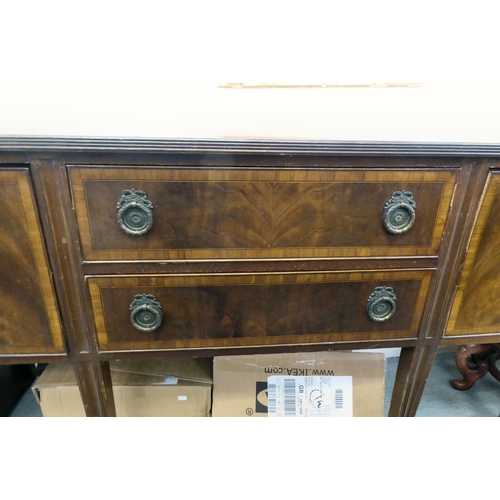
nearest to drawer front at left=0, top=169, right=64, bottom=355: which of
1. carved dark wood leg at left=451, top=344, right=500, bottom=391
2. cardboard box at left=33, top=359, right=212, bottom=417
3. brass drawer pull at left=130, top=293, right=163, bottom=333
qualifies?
brass drawer pull at left=130, top=293, right=163, bottom=333

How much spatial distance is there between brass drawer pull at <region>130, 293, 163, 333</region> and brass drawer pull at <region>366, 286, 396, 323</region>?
1.17ft

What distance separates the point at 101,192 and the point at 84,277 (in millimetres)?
141

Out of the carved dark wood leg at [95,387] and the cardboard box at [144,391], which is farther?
the cardboard box at [144,391]

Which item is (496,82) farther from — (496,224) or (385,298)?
(385,298)

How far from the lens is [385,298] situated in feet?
2.33

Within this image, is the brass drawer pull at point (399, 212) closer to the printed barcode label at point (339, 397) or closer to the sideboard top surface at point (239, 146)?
the sideboard top surface at point (239, 146)

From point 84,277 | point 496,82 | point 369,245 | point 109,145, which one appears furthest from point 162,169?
point 496,82

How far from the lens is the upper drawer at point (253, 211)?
23.5 inches

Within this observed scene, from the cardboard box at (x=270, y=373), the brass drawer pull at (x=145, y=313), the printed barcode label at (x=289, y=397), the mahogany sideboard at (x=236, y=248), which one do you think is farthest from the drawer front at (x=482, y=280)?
the brass drawer pull at (x=145, y=313)

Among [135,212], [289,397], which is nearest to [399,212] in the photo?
[135,212]

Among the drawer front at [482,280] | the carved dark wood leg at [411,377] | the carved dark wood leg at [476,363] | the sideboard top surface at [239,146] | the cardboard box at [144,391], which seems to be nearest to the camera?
the sideboard top surface at [239,146]

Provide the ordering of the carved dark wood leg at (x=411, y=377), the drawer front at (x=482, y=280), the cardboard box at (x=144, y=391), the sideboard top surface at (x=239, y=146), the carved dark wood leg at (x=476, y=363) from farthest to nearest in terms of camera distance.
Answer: the carved dark wood leg at (x=476, y=363), the cardboard box at (x=144, y=391), the carved dark wood leg at (x=411, y=377), the drawer front at (x=482, y=280), the sideboard top surface at (x=239, y=146)

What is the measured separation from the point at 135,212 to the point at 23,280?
0.68 feet

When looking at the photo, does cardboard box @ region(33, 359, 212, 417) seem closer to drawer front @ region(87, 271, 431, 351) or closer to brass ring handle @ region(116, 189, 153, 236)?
drawer front @ region(87, 271, 431, 351)
